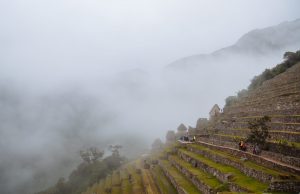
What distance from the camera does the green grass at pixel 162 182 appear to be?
71.7ft

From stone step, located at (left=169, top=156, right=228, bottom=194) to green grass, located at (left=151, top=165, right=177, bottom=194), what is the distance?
1.33 metres

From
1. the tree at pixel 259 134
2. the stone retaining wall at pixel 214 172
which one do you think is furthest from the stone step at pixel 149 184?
the tree at pixel 259 134

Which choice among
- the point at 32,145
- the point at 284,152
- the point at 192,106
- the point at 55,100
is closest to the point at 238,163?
the point at 284,152

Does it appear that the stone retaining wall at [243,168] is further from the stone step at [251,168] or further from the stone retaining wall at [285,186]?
the stone retaining wall at [285,186]

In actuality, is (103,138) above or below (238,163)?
above

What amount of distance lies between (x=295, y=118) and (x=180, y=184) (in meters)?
8.76

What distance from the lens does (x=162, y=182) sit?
24484 mm

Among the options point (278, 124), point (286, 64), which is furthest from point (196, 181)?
point (286, 64)

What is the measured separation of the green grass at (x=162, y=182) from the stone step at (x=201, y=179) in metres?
1.33

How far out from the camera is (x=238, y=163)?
57.9ft

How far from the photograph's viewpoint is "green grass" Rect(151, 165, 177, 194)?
21.8 meters

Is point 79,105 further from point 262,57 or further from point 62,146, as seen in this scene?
point 262,57

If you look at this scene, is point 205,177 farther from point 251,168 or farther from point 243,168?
point 251,168

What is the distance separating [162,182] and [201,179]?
7.31 meters
